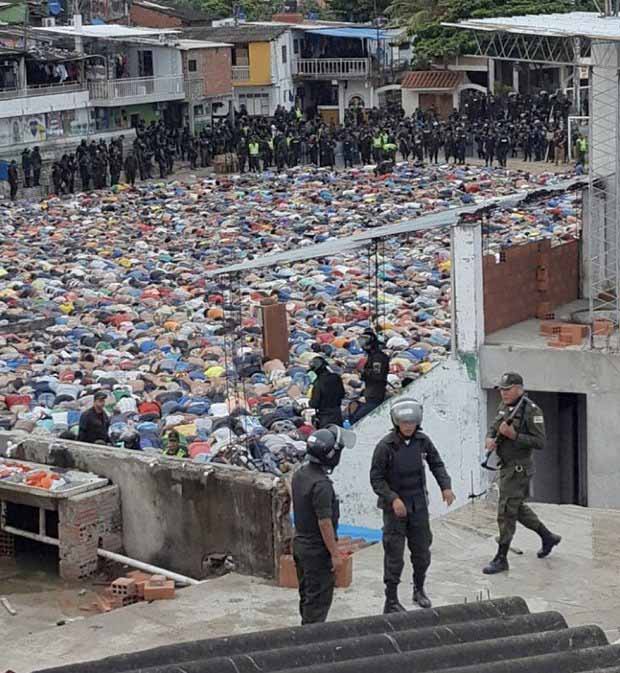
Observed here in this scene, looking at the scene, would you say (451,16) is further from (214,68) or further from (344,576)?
(344,576)

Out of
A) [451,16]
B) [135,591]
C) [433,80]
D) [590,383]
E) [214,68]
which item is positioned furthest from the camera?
[451,16]

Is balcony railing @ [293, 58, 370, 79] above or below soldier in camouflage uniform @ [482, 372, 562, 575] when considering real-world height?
above

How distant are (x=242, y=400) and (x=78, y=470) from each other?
3.94 m

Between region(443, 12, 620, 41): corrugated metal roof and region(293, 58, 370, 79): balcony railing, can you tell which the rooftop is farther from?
region(443, 12, 620, 41): corrugated metal roof

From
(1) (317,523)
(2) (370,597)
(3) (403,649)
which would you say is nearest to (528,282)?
(2) (370,597)

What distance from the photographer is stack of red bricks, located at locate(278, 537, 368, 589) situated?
9.08m

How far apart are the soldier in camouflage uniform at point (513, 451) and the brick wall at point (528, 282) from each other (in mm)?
4565

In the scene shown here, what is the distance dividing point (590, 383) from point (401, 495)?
502 cm

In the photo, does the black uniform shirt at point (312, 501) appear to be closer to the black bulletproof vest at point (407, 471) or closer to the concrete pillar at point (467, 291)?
the black bulletproof vest at point (407, 471)

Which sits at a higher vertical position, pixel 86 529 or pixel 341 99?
pixel 341 99

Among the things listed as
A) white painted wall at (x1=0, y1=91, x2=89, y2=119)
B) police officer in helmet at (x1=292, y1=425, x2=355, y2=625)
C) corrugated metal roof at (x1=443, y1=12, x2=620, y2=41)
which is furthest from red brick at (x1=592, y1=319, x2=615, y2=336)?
white painted wall at (x1=0, y1=91, x2=89, y2=119)

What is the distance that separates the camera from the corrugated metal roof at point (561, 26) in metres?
13.7

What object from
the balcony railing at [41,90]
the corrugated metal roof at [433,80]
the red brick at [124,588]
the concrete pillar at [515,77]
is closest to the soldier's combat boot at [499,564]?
the red brick at [124,588]

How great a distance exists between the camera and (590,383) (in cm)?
1305
